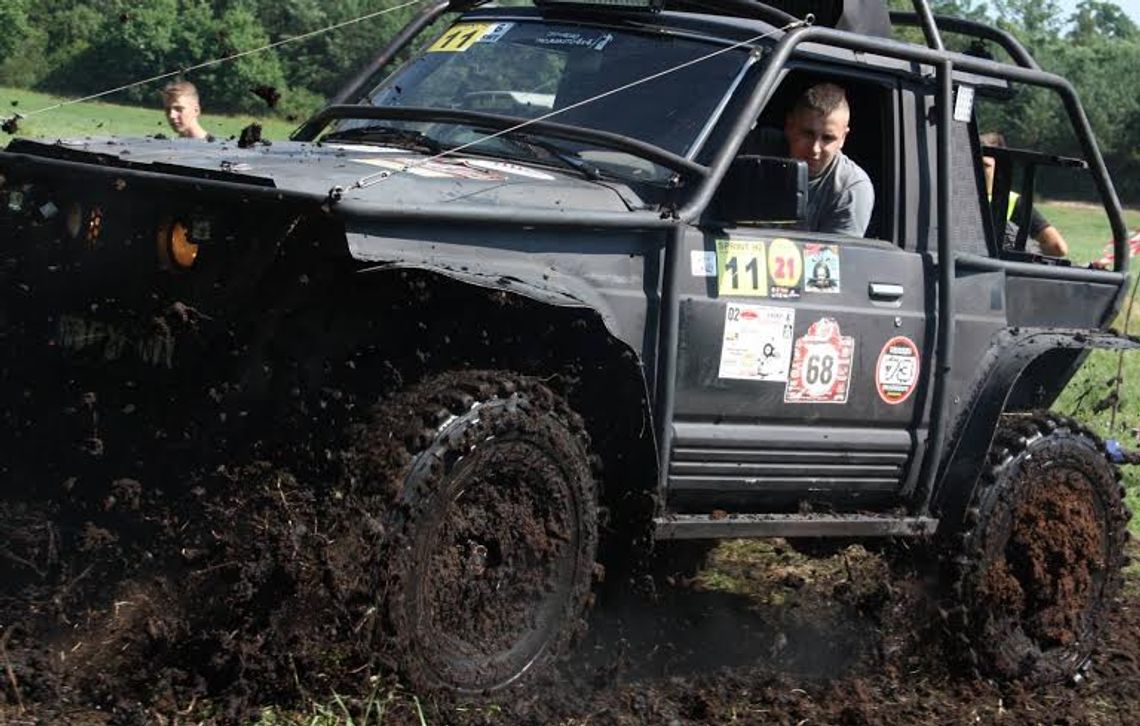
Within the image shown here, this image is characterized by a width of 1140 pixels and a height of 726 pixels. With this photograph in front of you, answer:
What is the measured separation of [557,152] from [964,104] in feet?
5.65

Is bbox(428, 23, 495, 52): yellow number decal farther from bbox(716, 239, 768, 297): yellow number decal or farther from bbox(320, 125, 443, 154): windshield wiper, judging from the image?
bbox(716, 239, 768, 297): yellow number decal

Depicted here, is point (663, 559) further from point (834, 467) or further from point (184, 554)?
point (184, 554)

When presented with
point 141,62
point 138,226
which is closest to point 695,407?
point 138,226

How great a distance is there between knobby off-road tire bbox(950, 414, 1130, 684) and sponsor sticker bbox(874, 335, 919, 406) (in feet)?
1.66

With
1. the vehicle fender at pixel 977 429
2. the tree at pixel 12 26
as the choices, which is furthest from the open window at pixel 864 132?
the tree at pixel 12 26

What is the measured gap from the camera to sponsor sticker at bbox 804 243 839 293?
5.83m

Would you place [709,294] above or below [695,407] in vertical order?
above

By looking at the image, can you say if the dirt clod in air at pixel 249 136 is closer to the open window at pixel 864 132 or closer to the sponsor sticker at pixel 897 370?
the open window at pixel 864 132

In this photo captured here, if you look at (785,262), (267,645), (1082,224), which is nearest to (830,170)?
(785,262)

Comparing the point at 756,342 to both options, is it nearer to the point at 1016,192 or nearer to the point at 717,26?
the point at 717,26

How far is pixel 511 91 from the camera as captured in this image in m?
6.22

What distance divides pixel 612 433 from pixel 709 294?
52 cm

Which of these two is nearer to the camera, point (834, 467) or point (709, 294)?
point (709, 294)

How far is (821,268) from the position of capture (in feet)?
19.3
